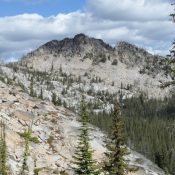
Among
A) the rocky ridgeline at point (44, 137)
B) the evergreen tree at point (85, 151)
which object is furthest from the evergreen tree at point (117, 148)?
the rocky ridgeline at point (44, 137)

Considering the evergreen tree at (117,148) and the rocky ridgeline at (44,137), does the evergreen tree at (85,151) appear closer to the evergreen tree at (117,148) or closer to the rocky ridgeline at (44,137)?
the evergreen tree at (117,148)

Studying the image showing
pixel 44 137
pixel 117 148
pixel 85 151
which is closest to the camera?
pixel 85 151

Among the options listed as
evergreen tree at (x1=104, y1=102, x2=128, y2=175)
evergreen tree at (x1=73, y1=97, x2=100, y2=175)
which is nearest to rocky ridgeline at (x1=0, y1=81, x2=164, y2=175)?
evergreen tree at (x1=104, y1=102, x2=128, y2=175)

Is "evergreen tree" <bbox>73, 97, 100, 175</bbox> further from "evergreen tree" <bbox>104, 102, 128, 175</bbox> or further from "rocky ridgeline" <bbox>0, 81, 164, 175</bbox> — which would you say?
"rocky ridgeline" <bbox>0, 81, 164, 175</bbox>

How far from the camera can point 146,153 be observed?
19338 cm

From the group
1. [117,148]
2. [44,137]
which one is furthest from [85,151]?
[44,137]

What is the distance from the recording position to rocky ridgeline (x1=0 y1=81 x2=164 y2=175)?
276ft

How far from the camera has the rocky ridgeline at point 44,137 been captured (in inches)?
3314

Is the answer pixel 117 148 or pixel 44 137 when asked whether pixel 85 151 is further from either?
pixel 44 137

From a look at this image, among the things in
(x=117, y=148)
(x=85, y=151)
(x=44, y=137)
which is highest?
(x=85, y=151)

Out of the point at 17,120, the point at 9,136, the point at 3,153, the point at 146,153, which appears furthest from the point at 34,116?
the point at 146,153

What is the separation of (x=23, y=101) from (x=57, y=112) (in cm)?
758

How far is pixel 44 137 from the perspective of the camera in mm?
93062

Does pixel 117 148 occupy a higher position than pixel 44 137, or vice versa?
pixel 117 148
